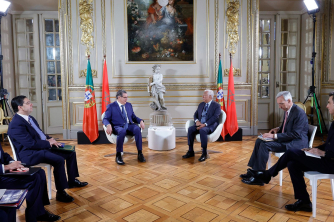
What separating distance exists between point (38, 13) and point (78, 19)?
45.6 inches

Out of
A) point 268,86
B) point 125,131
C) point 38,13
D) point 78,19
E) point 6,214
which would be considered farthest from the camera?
point 268,86

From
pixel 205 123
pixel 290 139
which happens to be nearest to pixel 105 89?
pixel 205 123

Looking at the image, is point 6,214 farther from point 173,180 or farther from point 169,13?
point 169,13

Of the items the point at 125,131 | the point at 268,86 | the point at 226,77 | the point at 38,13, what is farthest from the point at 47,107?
the point at 268,86

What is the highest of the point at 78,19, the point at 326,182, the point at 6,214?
the point at 78,19

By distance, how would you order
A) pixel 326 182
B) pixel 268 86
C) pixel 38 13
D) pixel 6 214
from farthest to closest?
pixel 268 86 → pixel 38 13 → pixel 326 182 → pixel 6 214

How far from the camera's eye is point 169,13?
6312 mm

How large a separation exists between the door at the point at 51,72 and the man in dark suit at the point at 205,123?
141 inches

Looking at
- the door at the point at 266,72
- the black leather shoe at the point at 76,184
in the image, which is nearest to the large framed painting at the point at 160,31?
the door at the point at 266,72

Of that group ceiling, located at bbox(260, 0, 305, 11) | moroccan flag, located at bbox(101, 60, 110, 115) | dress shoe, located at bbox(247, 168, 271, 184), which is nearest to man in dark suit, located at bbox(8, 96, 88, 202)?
dress shoe, located at bbox(247, 168, 271, 184)

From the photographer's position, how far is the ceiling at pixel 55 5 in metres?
6.43

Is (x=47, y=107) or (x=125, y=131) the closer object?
(x=125, y=131)

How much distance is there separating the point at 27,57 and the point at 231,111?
452cm

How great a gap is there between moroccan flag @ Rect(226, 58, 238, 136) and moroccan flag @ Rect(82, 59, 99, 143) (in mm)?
2537
